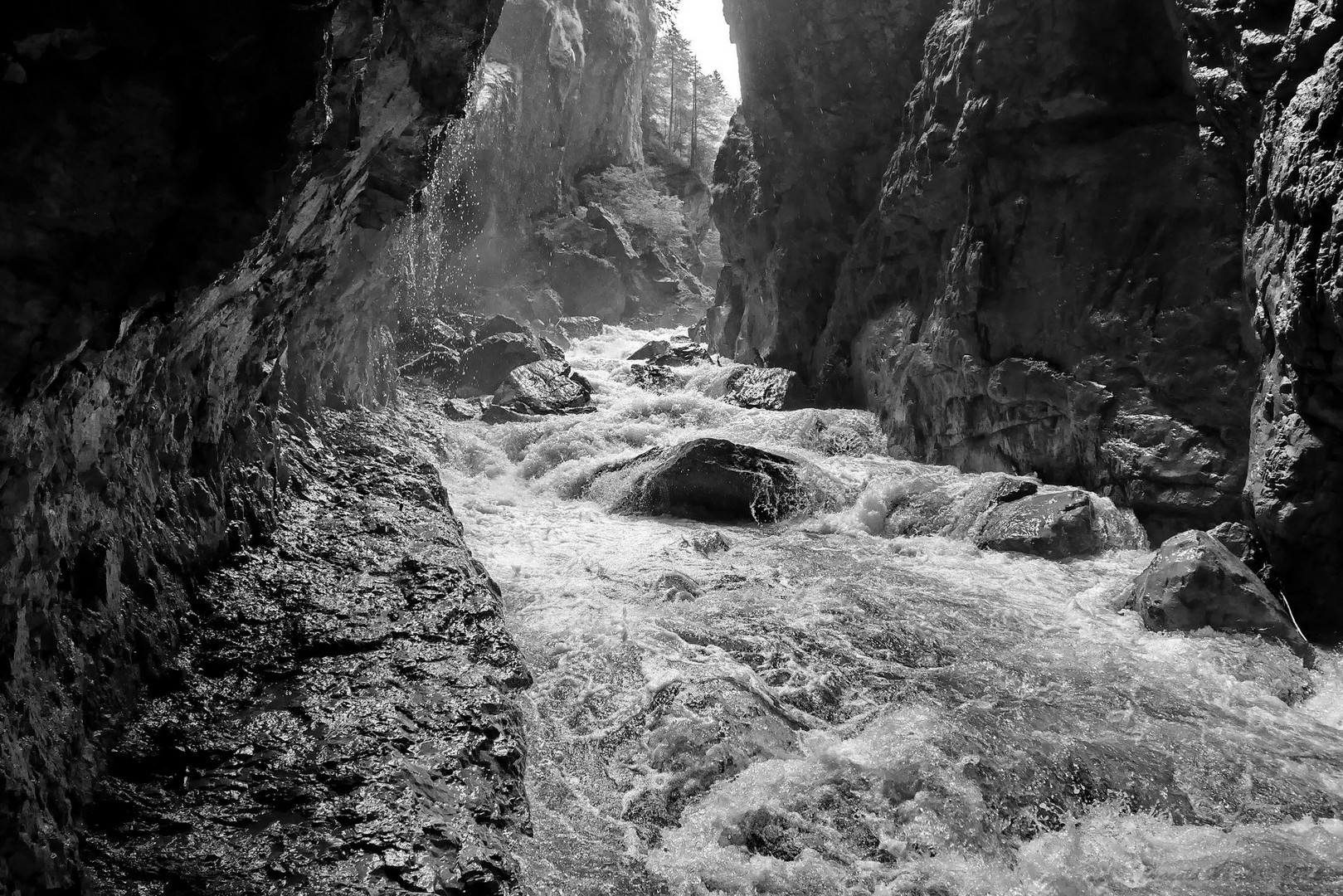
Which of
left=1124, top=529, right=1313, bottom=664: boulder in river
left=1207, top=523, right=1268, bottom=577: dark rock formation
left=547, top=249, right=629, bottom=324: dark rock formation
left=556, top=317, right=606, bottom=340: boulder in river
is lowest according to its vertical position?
left=1124, top=529, right=1313, bottom=664: boulder in river

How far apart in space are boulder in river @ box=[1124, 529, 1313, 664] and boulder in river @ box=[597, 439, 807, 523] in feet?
14.2

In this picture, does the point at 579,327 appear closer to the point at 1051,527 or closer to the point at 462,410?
the point at 462,410

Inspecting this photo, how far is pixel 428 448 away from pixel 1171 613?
373 inches

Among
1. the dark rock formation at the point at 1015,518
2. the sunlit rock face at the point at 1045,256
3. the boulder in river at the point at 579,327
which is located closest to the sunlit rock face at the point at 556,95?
the boulder in river at the point at 579,327

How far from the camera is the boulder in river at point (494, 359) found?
17.5 m

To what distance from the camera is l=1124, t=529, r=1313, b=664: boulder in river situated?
554cm

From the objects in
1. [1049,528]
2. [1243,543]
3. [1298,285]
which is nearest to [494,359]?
[1049,528]

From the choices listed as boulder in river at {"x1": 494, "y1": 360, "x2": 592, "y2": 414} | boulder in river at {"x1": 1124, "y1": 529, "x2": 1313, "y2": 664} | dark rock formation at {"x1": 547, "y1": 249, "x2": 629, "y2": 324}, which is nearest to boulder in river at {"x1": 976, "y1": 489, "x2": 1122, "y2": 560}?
boulder in river at {"x1": 1124, "y1": 529, "x2": 1313, "y2": 664}

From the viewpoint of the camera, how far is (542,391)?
16203mm

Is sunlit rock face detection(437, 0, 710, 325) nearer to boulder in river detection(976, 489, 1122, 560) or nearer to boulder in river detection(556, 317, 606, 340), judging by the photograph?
boulder in river detection(556, 317, 606, 340)

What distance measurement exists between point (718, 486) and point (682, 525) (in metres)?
0.75

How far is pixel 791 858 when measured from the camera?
10.8ft

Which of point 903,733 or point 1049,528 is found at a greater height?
point 1049,528

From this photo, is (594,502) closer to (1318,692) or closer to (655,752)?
(655,752)
